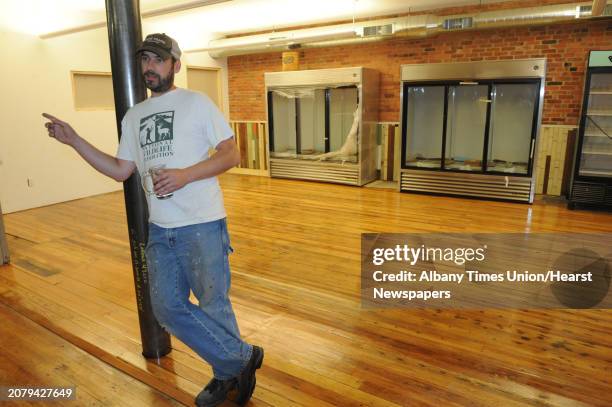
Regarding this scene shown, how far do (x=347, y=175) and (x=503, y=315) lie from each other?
443 centimetres

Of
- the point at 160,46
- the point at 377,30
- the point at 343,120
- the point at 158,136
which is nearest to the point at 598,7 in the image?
the point at 377,30

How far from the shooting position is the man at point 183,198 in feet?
5.26

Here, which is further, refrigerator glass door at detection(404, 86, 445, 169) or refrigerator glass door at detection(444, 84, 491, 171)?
refrigerator glass door at detection(404, 86, 445, 169)

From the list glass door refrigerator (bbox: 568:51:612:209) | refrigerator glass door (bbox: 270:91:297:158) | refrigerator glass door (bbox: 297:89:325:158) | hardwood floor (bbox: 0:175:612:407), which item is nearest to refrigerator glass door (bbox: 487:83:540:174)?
glass door refrigerator (bbox: 568:51:612:209)

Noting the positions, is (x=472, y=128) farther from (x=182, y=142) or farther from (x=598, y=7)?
(x=182, y=142)

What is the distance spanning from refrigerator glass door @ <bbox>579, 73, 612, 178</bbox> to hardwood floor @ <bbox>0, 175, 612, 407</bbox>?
104cm

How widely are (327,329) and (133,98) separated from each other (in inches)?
64.3

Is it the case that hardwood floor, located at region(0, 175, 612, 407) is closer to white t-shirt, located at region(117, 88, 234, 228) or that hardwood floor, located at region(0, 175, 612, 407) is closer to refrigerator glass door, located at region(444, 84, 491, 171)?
white t-shirt, located at region(117, 88, 234, 228)

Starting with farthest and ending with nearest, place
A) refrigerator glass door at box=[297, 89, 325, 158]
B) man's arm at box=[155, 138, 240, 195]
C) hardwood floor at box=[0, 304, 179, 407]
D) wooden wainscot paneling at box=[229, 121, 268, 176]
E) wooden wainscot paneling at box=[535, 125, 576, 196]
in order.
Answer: wooden wainscot paneling at box=[229, 121, 268, 176] → refrigerator glass door at box=[297, 89, 325, 158] → wooden wainscot paneling at box=[535, 125, 576, 196] → hardwood floor at box=[0, 304, 179, 407] → man's arm at box=[155, 138, 240, 195]

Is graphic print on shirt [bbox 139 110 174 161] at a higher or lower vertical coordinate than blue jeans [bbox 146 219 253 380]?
higher

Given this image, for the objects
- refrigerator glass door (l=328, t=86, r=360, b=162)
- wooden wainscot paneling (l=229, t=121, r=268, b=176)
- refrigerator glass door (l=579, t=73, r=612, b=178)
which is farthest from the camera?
wooden wainscot paneling (l=229, t=121, r=268, b=176)

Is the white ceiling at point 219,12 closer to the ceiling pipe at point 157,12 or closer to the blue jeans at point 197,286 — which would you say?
the ceiling pipe at point 157,12

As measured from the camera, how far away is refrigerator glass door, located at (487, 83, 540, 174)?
19.2 feet

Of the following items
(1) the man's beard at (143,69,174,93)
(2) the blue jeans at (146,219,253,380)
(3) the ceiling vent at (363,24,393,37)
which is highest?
(3) the ceiling vent at (363,24,393,37)
